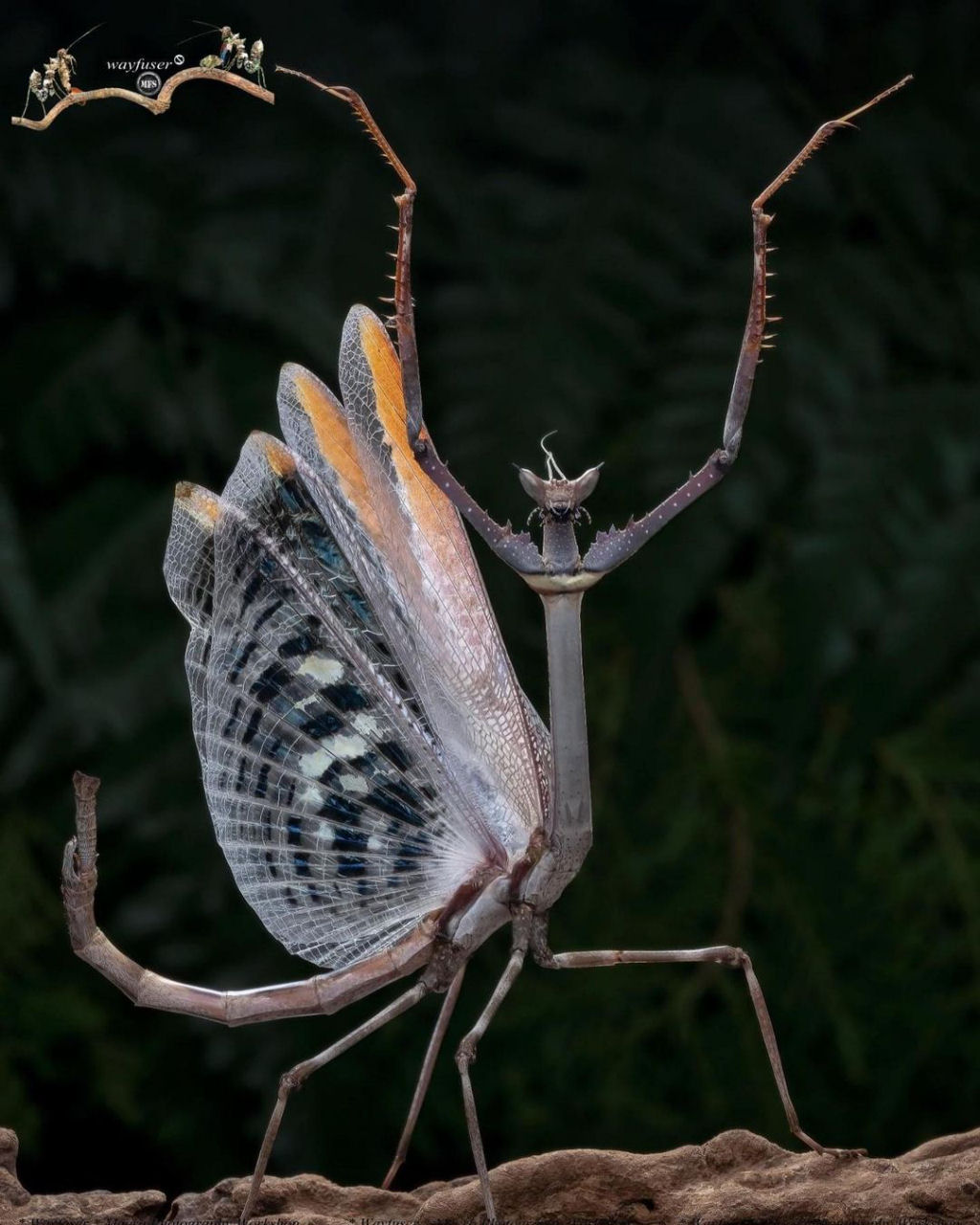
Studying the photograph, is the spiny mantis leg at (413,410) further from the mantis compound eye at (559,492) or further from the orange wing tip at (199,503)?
the orange wing tip at (199,503)

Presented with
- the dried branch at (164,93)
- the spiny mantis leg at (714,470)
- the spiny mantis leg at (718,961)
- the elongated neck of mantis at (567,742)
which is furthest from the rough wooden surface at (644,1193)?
the dried branch at (164,93)

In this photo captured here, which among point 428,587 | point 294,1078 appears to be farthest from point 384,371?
A: point 294,1078

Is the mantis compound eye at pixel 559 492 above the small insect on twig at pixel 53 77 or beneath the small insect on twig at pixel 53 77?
beneath

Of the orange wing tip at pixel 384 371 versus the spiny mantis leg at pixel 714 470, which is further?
the orange wing tip at pixel 384 371

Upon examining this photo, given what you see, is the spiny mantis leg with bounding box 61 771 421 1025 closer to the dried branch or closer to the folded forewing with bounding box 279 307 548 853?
the folded forewing with bounding box 279 307 548 853

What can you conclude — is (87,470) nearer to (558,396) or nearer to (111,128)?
(111,128)

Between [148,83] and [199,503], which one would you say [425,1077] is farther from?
[148,83]

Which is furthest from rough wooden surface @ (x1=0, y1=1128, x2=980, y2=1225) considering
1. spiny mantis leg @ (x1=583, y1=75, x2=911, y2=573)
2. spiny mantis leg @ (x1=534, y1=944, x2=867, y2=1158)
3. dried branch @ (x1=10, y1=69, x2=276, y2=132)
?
dried branch @ (x1=10, y1=69, x2=276, y2=132)
